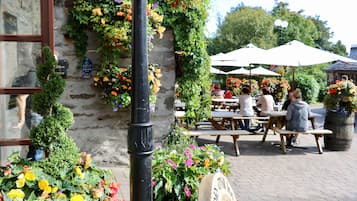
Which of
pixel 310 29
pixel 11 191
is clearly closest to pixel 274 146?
pixel 11 191

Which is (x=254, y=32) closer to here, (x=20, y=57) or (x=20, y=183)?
(x=20, y=57)

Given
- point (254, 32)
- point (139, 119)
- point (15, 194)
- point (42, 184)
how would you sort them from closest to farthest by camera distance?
1. point (139, 119)
2. point (15, 194)
3. point (42, 184)
4. point (254, 32)

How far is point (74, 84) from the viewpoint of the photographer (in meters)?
5.05

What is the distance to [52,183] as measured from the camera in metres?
2.30

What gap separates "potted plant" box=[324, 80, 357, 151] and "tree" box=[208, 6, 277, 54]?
1650 cm

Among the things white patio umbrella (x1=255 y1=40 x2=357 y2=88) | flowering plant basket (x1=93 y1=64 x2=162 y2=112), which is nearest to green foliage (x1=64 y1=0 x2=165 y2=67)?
flowering plant basket (x1=93 y1=64 x2=162 y2=112)

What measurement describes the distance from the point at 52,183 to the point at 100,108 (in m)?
2.90

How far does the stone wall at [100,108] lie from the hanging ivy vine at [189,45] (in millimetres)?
167

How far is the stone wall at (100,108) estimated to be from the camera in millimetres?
5020

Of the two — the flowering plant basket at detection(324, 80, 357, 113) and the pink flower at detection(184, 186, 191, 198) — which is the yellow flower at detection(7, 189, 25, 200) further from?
the flowering plant basket at detection(324, 80, 357, 113)

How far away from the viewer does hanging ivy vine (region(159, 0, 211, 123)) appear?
16.8 ft

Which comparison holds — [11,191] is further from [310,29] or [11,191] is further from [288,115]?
[310,29]

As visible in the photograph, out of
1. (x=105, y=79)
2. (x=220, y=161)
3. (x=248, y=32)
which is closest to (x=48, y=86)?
(x=220, y=161)

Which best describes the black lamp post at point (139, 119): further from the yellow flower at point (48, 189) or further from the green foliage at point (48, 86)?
the green foliage at point (48, 86)
